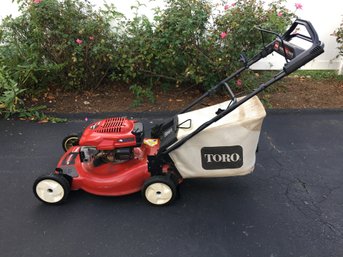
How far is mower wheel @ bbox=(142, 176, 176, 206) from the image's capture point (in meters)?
2.30

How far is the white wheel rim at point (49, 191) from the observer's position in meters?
2.36

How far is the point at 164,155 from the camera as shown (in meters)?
2.33

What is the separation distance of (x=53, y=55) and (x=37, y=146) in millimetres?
1258

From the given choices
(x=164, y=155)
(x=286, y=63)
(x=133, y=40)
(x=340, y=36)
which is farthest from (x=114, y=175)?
(x=340, y=36)

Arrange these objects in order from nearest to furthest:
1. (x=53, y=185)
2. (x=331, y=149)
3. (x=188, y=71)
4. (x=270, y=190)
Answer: (x=53, y=185)
(x=270, y=190)
(x=331, y=149)
(x=188, y=71)

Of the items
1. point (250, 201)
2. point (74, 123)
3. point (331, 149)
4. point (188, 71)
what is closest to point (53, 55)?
point (74, 123)

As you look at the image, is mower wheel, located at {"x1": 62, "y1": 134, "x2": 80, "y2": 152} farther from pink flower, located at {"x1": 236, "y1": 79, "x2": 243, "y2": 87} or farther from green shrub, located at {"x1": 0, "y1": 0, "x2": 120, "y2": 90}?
pink flower, located at {"x1": 236, "y1": 79, "x2": 243, "y2": 87}

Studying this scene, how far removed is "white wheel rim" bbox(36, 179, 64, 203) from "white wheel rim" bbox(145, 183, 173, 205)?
2.05 feet

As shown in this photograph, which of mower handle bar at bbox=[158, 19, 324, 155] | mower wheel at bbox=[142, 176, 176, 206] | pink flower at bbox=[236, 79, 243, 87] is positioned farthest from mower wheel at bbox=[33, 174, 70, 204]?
pink flower at bbox=[236, 79, 243, 87]

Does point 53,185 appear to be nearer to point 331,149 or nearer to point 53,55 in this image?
point 53,55

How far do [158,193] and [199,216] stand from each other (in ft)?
1.09

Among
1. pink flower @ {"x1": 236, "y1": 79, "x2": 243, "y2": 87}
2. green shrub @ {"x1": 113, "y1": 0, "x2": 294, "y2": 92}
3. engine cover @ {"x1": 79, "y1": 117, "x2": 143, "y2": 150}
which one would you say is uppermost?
green shrub @ {"x1": 113, "y1": 0, "x2": 294, "y2": 92}

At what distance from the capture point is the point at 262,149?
10.5 ft

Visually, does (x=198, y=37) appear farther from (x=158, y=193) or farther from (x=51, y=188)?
(x=51, y=188)
